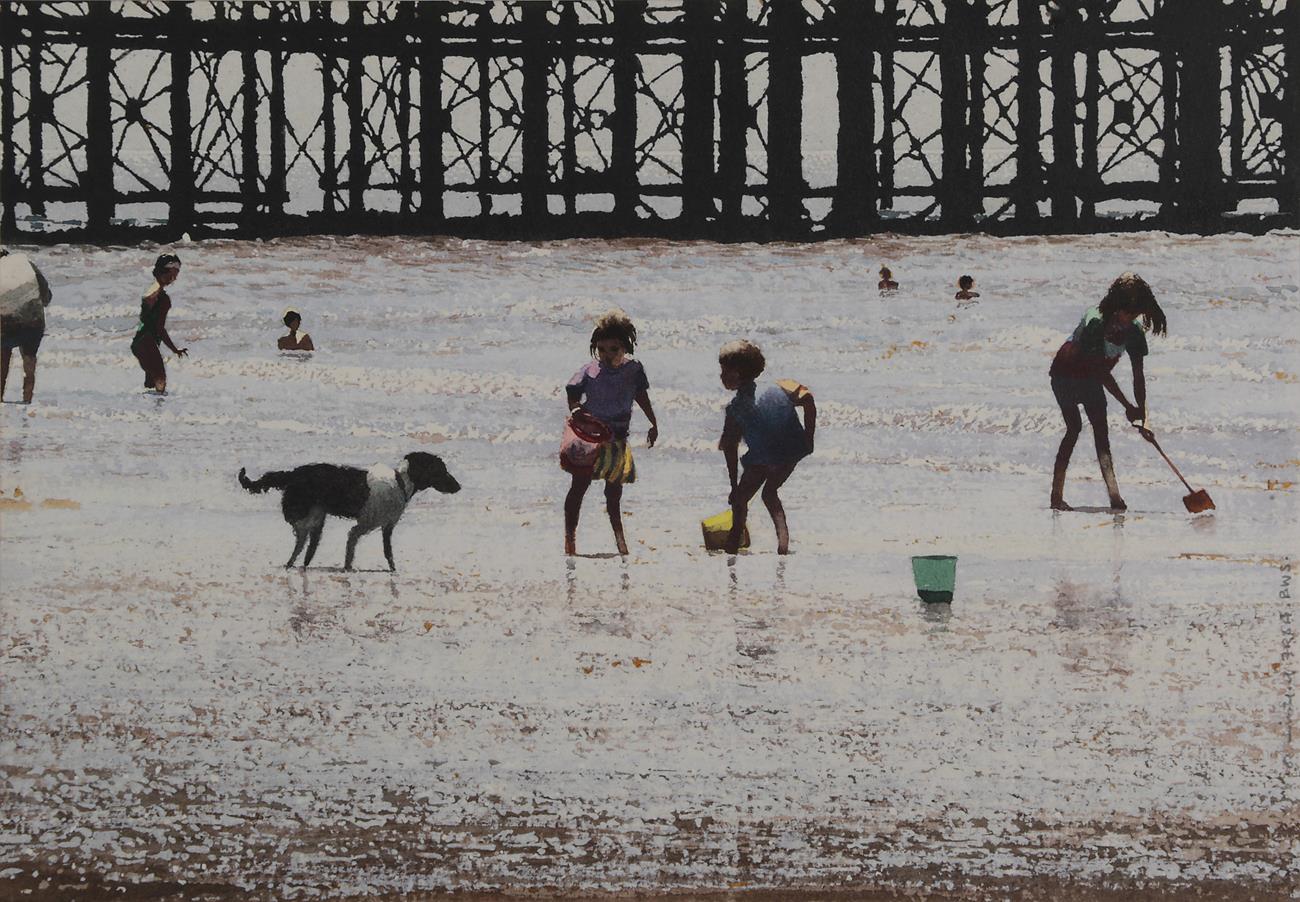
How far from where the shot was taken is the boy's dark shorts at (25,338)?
921 centimetres

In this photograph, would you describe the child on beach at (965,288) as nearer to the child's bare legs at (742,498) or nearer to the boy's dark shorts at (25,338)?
the boy's dark shorts at (25,338)

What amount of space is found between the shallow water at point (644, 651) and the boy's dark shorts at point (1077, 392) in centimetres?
44

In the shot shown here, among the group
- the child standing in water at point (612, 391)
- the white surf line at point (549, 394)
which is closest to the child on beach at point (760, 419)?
the child standing in water at point (612, 391)

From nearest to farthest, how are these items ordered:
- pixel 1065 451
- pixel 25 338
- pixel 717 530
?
pixel 717 530 < pixel 1065 451 < pixel 25 338

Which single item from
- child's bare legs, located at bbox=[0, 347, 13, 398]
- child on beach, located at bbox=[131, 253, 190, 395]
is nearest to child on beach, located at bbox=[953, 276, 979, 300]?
child on beach, located at bbox=[131, 253, 190, 395]

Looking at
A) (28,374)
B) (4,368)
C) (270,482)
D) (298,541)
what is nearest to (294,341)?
(28,374)

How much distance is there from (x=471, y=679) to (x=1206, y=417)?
4737mm

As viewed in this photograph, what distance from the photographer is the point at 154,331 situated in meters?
11.4

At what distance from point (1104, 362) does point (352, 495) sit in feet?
10.8

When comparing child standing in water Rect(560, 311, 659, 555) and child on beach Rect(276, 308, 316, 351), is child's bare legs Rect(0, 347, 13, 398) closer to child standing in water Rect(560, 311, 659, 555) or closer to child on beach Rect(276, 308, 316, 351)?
child standing in water Rect(560, 311, 659, 555)

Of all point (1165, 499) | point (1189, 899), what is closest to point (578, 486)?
point (1165, 499)

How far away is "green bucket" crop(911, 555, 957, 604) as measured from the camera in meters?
6.97

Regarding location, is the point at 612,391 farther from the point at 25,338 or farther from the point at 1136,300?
the point at 25,338

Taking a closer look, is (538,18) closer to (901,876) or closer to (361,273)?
(361,273)
